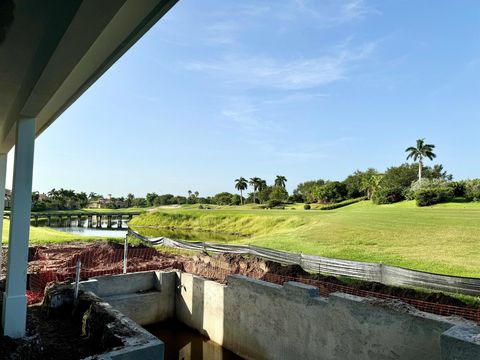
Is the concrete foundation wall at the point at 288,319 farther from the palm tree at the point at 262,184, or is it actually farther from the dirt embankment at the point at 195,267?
the palm tree at the point at 262,184

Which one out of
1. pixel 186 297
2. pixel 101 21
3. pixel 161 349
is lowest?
pixel 186 297

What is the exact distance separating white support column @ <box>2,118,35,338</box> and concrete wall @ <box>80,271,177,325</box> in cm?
502

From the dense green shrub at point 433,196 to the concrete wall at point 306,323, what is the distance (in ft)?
118

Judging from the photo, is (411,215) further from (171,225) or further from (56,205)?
(56,205)

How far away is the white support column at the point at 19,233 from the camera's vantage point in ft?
20.7

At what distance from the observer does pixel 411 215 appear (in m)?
30.0

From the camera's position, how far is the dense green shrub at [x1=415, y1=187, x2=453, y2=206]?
1580 inches

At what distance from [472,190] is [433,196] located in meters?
4.12

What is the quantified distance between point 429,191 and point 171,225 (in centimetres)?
3462

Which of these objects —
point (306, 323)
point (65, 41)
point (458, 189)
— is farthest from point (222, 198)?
point (65, 41)

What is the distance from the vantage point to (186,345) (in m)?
11.4

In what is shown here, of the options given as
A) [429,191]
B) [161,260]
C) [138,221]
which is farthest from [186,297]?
[138,221]

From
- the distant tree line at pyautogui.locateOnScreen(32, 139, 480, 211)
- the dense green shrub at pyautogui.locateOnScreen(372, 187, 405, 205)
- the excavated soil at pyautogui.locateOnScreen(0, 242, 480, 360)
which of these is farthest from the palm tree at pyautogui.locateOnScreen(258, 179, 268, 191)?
the excavated soil at pyautogui.locateOnScreen(0, 242, 480, 360)

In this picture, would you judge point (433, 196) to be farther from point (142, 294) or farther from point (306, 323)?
point (142, 294)
